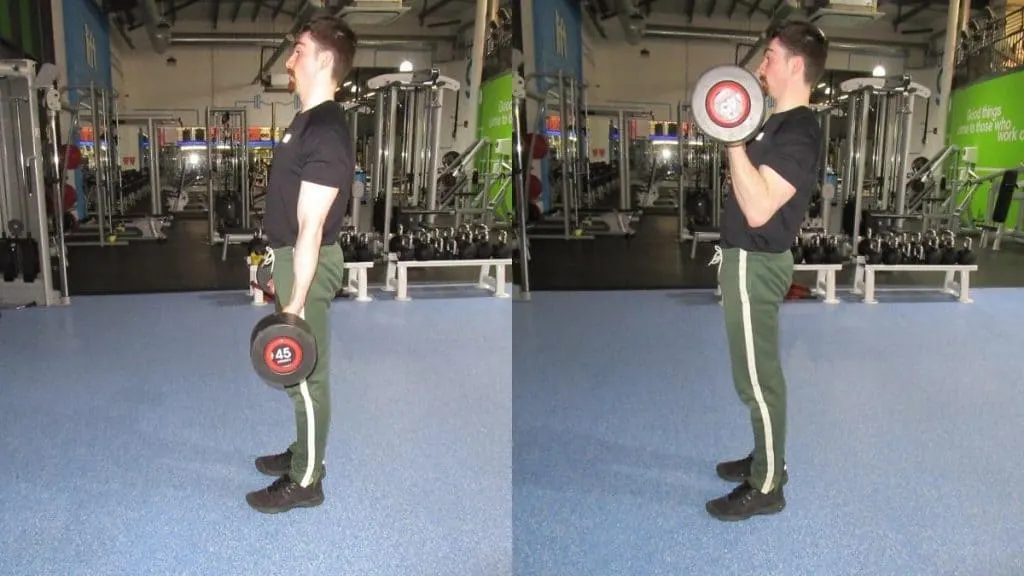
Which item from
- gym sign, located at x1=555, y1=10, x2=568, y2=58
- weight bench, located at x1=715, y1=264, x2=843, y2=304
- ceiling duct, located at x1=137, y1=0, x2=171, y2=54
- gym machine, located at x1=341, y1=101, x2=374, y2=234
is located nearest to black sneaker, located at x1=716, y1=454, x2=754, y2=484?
gym sign, located at x1=555, y1=10, x2=568, y2=58

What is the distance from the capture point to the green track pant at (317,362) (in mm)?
1696

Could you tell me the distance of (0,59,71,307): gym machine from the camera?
445 cm

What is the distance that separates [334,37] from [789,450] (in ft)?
5.56

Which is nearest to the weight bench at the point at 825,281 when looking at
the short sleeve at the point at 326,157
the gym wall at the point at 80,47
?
the short sleeve at the point at 326,157

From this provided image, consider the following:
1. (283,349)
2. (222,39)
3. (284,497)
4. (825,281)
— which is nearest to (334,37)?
(283,349)

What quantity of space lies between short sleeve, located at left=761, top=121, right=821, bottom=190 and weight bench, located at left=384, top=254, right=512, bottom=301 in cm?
350

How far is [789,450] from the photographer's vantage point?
7.34 feet

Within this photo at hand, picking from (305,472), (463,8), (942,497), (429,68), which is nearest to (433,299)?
(429,68)

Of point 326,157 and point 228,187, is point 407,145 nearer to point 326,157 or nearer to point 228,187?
point 228,187

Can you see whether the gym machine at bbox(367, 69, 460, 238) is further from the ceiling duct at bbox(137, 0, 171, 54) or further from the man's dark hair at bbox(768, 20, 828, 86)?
the man's dark hair at bbox(768, 20, 828, 86)

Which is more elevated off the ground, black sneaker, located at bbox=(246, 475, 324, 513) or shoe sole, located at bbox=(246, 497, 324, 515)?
black sneaker, located at bbox=(246, 475, 324, 513)

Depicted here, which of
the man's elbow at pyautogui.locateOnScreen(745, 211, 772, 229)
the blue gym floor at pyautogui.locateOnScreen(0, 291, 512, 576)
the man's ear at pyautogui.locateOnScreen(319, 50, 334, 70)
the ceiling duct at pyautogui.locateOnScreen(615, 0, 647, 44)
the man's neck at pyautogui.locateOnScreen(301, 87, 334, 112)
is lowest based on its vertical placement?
the blue gym floor at pyautogui.locateOnScreen(0, 291, 512, 576)

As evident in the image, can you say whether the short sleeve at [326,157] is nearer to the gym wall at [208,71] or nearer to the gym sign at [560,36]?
the gym sign at [560,36]

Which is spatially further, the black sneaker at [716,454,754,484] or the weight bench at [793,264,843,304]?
the weight bench at [793,264,843,304]
